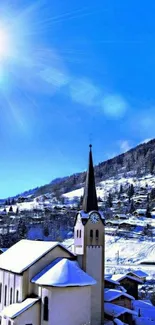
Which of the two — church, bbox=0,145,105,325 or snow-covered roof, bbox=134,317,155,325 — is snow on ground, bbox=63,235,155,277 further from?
church, bbox=0,145,105,325

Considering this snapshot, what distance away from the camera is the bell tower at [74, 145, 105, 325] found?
2869 centimetres

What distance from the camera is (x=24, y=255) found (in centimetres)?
2991

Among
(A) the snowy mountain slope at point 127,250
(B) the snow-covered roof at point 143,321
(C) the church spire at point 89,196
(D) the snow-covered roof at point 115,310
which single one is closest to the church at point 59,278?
(C) the church spire at point 89,196

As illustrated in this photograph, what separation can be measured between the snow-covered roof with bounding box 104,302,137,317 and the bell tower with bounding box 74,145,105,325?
1014 millimetres

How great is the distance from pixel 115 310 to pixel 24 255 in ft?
25.2

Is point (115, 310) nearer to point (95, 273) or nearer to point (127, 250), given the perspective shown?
point (95, 273)

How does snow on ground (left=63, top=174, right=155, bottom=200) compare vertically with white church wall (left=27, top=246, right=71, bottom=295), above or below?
above

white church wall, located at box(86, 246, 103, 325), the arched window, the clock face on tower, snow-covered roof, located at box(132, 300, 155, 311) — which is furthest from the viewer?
snow-covered roof, located at box(132, 300, 155, 311)

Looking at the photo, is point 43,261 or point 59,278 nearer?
point 59,278

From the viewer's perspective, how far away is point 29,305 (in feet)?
83.5

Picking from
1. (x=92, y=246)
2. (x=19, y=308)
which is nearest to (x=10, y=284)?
(x=19, y=308)

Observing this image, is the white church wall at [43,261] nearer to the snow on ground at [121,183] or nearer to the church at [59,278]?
the church at [59,278]

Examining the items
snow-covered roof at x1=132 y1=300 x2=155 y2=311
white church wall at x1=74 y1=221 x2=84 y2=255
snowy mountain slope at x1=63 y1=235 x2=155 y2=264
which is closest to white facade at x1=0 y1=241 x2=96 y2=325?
white church wall at x1=74 y1=221 x2=84 y2=255

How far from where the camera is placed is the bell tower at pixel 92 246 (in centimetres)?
2869
